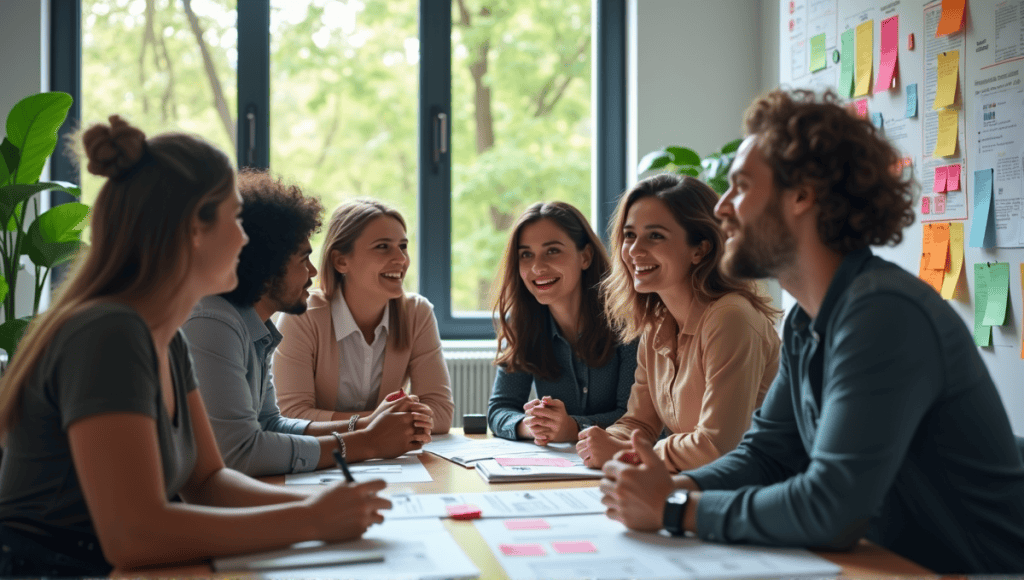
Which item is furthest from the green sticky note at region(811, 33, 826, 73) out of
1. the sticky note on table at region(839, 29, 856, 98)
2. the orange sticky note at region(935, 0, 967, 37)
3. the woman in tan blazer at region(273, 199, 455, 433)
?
the woman in tan blazer at region(273, 199, 455, 433)

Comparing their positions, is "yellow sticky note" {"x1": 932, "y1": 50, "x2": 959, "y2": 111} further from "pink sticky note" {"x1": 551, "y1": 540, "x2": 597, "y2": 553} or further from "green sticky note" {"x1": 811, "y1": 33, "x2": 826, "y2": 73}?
"pink sticky note" {"x1": 551, "y1": 540, "x2": 597, "y2": 553}

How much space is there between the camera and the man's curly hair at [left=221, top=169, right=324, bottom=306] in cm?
182

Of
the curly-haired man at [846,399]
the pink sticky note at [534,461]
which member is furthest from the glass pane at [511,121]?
the curly-haired man at [846,399]

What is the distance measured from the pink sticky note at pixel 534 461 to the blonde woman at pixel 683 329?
6cm

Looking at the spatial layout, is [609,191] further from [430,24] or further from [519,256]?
[519,256]

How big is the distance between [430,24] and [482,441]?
8.17 feet

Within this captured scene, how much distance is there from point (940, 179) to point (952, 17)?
18.3 inches

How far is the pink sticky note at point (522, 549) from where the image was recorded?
111 centimetres

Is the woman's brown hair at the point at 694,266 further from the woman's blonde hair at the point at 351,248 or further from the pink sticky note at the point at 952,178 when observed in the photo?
the pink sticky note at the point at 952,178

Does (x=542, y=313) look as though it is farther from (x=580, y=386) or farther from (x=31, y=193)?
(x=31, y=193)

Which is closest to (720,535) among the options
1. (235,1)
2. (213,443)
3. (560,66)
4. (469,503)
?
(469,503)

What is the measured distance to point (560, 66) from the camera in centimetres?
465

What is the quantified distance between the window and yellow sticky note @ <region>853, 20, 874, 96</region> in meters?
1.39

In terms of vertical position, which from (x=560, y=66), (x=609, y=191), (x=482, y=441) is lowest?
(x=482, y=441)
